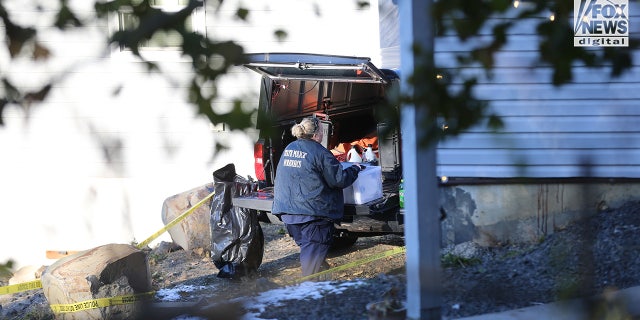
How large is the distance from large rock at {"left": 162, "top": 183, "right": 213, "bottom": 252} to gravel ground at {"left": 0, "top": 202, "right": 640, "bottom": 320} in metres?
1.43

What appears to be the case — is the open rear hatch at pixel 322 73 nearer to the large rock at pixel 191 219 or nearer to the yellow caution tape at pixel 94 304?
the large rock at pixel 191 219

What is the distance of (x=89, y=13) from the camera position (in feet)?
8.91

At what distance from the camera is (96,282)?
688cm

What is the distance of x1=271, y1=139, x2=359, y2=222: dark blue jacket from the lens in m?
7.54

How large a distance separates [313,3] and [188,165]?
8.25 metres

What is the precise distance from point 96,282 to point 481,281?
3.29m

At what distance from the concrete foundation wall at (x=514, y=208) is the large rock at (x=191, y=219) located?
→ 353cm

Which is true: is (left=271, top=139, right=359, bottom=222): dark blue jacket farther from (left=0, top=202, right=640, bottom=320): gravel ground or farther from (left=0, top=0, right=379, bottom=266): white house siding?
(left=0, top=0, right=379, bottom=266): white house siding

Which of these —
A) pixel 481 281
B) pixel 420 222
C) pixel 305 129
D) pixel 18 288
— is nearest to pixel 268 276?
pixel 305 129

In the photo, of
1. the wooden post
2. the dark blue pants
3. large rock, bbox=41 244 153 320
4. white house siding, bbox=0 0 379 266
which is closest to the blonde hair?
the dark blue pants

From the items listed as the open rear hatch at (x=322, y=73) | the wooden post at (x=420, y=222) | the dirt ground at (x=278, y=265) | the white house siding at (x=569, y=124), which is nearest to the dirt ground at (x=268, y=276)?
the dirt ground at (x=278, y=265)

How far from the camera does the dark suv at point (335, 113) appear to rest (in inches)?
309

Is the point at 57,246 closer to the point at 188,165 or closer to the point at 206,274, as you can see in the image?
the point at 188,165

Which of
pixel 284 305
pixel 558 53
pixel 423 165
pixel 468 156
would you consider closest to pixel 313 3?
pixel 558 53
